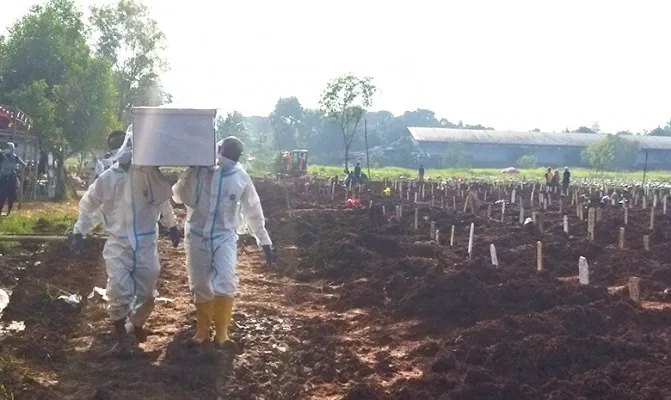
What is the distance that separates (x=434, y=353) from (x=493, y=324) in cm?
57

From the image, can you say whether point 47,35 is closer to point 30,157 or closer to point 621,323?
point 30,157

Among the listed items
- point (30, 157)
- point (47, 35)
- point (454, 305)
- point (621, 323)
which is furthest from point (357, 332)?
point (47, 35)

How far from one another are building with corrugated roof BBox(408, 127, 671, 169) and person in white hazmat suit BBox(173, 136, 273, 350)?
60554 millimetres

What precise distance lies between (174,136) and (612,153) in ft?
185

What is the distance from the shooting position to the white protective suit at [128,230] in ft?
19.3

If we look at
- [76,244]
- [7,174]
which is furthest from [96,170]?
[76,244]

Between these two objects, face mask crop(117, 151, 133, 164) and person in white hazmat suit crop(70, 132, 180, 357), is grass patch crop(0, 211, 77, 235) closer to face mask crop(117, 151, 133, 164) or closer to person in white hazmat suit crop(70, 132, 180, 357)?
person in white hazmat suit crop(70, 132, 180, 357)

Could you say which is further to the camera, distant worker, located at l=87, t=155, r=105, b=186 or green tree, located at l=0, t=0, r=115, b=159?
green tree, located at l=0, t=0, r=115, b=159

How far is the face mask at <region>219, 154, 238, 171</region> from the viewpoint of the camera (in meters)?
6.15

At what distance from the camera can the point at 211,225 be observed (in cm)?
607

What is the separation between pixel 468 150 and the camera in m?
68.9

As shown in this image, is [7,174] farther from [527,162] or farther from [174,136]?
[527,162]

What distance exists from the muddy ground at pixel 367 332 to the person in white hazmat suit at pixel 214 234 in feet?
0.93

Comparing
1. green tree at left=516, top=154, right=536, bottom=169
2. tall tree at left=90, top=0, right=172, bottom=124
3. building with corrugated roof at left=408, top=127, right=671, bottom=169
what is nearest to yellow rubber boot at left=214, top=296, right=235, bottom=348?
tall tree at left=90, top=0, right=172, bottom=124
